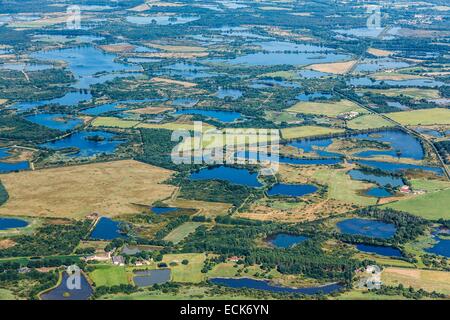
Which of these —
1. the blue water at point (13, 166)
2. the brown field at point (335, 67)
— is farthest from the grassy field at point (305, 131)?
the brown field at point (335, 67)

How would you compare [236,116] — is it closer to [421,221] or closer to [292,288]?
[421,221]

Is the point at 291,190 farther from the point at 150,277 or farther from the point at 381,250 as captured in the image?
the point at 150,277

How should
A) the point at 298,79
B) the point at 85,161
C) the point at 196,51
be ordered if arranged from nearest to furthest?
the point at 85,161 < the point at 298,79 < the point at 196,51

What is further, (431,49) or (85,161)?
(431,49)

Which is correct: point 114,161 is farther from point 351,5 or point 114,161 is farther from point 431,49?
point 351,5

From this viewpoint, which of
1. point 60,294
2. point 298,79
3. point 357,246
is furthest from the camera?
point 298,79

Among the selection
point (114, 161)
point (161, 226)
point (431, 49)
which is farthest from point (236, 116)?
point (431, 49)

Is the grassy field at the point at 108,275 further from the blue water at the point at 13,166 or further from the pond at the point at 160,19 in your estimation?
the pond at the point at 160,19

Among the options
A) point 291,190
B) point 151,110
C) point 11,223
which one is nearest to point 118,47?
point 151,110
